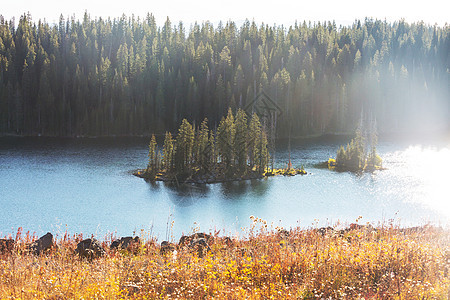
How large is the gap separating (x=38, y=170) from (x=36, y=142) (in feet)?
149

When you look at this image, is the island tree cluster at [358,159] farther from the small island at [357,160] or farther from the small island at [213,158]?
the small island at [213,158]

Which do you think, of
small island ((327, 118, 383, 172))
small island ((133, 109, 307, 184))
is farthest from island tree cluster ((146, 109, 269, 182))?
small island ((327, 118, 383, 172))

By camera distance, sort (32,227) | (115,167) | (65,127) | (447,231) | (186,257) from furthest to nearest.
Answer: (65,127) → (115,167) → (32,227) → (447,231) → (186,257)

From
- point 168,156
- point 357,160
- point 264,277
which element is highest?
point 264,277

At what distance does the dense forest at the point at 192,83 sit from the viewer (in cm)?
14312

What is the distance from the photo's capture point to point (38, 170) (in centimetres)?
8144

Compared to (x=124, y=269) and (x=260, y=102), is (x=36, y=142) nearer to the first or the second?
(x=260, y=102)

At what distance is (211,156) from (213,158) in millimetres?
648

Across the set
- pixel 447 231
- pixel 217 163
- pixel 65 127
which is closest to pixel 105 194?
pixel 217 163

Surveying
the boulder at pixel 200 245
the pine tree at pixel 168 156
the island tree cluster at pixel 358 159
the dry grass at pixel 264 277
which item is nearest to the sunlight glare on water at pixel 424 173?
the island tree cluster at pixel 358 159

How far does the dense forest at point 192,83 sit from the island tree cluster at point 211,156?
55465 mm

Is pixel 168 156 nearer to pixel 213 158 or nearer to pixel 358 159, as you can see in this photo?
pixel 213 158

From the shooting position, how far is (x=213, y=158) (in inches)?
3159

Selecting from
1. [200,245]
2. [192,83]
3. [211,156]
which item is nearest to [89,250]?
[200,245]
